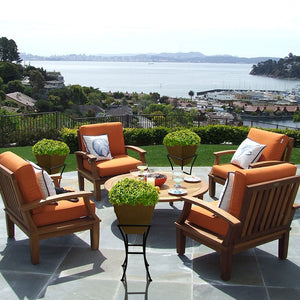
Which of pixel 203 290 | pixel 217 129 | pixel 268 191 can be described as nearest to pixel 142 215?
pixel 203 290

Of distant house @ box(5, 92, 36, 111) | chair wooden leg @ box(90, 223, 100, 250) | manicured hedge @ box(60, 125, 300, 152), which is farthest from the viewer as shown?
distant house @ box(5, 92, 36, 111)

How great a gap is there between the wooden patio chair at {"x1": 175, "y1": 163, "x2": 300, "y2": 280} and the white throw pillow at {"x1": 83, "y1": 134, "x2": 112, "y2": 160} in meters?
2.58

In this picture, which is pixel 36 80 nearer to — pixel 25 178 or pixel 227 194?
pixel 25 178

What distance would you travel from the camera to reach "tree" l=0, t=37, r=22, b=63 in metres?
86.1

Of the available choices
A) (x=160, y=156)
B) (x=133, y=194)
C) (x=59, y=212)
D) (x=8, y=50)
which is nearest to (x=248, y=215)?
(x=133, y=194)

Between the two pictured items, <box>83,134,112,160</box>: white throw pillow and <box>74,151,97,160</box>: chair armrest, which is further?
<box>83,134,112,160</box>: white throw pillow

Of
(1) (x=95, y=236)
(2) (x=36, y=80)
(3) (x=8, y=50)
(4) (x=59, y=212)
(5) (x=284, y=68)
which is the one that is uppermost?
(3) (x=8, y=50)

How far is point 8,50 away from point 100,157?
90803mm

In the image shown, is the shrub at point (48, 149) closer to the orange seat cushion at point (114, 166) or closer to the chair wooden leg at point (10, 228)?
the orange seat cushion at point (114, 166)

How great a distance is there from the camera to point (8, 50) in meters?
87.4

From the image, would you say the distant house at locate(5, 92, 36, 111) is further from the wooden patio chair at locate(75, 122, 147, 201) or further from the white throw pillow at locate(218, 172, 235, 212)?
the white throw pillow at locate(218, 172, 235, 212)

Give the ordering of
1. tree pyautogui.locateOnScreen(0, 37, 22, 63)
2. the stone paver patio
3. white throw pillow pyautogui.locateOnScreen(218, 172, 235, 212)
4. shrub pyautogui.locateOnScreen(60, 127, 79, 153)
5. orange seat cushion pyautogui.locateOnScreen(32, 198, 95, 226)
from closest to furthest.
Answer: the stone paver patio
white throw pillow pyautogui.locateOnScreen(218, 172, 235, 212)
orange seat cushion pyautogui.locateOnScreen(32, 198, 95, 226)
shrub pyautogui.locateOnScreen(60, 127, 79, 153)
tree pyautogui.locateOnScreen(0, 37, 22, 63)

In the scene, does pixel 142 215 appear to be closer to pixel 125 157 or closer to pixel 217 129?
pixel 125 157

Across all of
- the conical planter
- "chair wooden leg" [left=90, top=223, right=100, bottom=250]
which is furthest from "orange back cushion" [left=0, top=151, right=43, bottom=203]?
the conical planter
